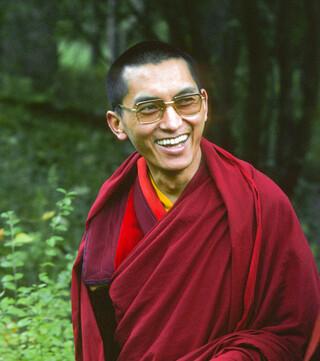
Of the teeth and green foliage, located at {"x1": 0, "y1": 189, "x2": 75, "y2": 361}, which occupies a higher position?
the teeth

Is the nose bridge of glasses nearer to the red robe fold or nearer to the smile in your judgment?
the smile

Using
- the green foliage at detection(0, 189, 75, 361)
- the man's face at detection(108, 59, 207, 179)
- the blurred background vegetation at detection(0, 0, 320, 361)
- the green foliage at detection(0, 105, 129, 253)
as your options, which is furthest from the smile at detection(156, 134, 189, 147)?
the green foliage at detection(0, 105, 129, 253)

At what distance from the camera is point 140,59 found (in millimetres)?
3250

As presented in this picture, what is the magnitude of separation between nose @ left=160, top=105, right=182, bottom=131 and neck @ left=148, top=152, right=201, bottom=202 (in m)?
0.20

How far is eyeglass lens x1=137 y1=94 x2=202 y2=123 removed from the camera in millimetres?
3166

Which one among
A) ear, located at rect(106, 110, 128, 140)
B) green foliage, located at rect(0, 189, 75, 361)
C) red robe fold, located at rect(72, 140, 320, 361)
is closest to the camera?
red robe fold, located at rect(72, 140, 320, 361)

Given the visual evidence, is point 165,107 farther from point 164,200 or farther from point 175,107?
point 164,200

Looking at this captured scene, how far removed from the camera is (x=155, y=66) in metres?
3.21

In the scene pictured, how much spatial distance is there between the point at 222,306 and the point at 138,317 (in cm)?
34

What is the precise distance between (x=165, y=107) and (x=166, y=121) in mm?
52

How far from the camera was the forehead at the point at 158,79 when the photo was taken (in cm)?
316

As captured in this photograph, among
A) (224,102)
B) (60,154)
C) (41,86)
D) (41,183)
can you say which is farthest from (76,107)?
(224,102)

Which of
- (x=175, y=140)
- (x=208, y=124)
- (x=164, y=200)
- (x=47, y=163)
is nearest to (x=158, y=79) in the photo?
(x=175, y=140)

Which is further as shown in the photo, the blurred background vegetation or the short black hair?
the blurred background vegetation
